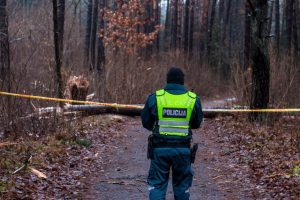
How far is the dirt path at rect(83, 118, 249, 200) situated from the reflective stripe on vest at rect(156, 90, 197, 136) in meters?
2.17

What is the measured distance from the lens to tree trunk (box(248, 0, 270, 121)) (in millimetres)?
14359

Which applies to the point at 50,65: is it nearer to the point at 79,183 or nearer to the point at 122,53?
the point at 79,183

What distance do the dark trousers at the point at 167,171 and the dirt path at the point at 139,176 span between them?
1.81 metres

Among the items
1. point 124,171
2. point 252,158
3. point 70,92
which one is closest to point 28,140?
point 124,171

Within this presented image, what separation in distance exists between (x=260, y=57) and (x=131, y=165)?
5.48m

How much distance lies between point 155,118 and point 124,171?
3.91 meters

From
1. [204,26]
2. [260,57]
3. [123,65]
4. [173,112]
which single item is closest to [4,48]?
[173,112]

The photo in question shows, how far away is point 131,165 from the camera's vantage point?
1098 cm

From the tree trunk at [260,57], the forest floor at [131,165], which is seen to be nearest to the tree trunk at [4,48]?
the forest floor at [131,165]

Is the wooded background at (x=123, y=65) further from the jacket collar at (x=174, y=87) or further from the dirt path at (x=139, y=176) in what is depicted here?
the jacket collar at (x=174, y=87)

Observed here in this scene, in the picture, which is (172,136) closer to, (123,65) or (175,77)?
(175,77)

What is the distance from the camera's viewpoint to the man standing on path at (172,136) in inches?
259

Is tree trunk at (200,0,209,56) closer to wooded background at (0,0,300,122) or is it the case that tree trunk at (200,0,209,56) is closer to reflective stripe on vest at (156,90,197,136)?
wooded background at (0,0,300,122)

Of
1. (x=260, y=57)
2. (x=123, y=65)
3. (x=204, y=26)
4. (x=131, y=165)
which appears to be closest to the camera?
(x=131, y=165)
